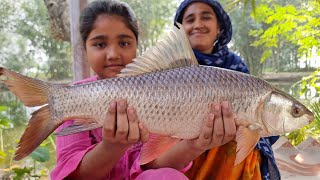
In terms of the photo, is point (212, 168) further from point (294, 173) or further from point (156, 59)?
point (294, 173)

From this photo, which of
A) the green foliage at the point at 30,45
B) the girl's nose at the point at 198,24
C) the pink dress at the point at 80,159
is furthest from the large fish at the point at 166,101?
the green foliage at the point at 30,45

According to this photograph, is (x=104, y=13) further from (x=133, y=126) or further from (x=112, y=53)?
(x=133, y=126)

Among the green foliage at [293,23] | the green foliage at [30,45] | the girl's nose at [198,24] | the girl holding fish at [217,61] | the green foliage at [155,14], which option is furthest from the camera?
the green foliage at [30,45]

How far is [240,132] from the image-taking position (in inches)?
48.3

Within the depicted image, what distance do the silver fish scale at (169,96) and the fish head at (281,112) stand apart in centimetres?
3

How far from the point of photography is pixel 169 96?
3.91 ft

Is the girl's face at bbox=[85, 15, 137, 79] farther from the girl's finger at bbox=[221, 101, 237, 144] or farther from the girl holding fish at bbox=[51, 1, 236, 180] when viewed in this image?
the girl's finger at bbox=[221, 101, 237, 144]

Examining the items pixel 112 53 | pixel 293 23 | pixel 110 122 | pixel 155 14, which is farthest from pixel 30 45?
pixel 110 122

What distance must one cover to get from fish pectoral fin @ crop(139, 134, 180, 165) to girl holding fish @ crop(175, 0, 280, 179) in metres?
0.58

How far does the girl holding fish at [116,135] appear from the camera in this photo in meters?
1.21

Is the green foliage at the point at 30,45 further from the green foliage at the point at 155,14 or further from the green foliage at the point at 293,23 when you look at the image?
the green foliage at the point at 293,23

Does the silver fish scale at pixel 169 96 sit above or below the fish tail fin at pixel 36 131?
above

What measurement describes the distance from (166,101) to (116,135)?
0.64ft

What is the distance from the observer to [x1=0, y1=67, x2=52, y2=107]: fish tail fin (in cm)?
115
